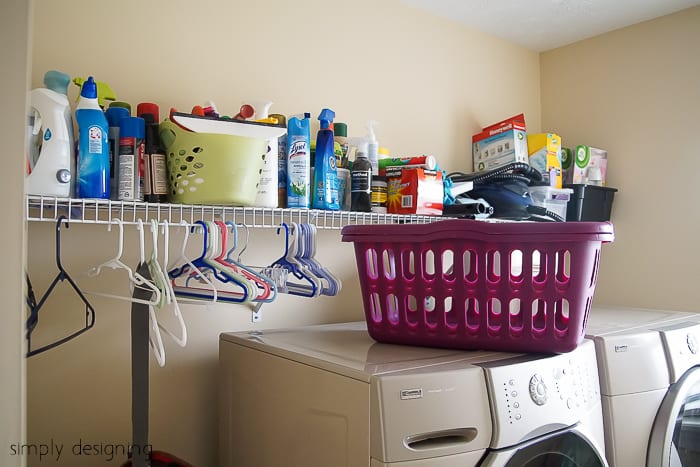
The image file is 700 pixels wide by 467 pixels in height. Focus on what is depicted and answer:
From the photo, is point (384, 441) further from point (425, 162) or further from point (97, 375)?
point (425, 162)

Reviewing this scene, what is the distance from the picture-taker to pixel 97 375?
1.39 meters

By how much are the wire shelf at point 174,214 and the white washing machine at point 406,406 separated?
332 millimetres

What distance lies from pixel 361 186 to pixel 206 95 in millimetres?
531

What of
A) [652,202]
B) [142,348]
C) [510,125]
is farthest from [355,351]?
[652,202]

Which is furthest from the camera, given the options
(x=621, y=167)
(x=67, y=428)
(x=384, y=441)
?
(x=621, y=167)

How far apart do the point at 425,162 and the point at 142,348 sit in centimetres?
101

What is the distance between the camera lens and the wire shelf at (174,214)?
44.7 inches

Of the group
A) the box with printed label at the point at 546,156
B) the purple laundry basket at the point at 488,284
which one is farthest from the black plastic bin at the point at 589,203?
the purple laundry basket at the point at 488,284

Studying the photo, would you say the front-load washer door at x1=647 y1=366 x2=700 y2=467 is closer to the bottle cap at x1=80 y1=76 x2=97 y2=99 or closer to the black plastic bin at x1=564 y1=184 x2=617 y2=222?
the black plastic bin at x1=564 y1=184 x2=617 y2=222

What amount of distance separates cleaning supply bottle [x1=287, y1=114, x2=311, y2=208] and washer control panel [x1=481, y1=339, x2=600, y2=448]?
2.16 feet

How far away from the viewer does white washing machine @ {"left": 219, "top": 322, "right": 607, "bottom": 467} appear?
38.9 inches

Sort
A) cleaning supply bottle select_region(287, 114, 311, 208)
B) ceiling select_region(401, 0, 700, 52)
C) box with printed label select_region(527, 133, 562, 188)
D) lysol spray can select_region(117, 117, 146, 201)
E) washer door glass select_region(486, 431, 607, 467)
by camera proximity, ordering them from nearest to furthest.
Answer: washer door glass select_region(486, 431, 607, 467) < lysol spray can select_region(117, 117, 146, 201) < cleaning supply bottle select_region(287, 114, 311, 208) < ceiling select_region(401, 0, 700, 52) < box with printed label select_region(527, 133, 562, 188)

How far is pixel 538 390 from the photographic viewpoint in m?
1.13

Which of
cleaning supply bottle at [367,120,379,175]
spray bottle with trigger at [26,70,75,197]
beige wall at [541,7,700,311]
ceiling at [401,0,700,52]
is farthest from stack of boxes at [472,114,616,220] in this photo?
spray bottle with trigger at [26,70,75,197]
